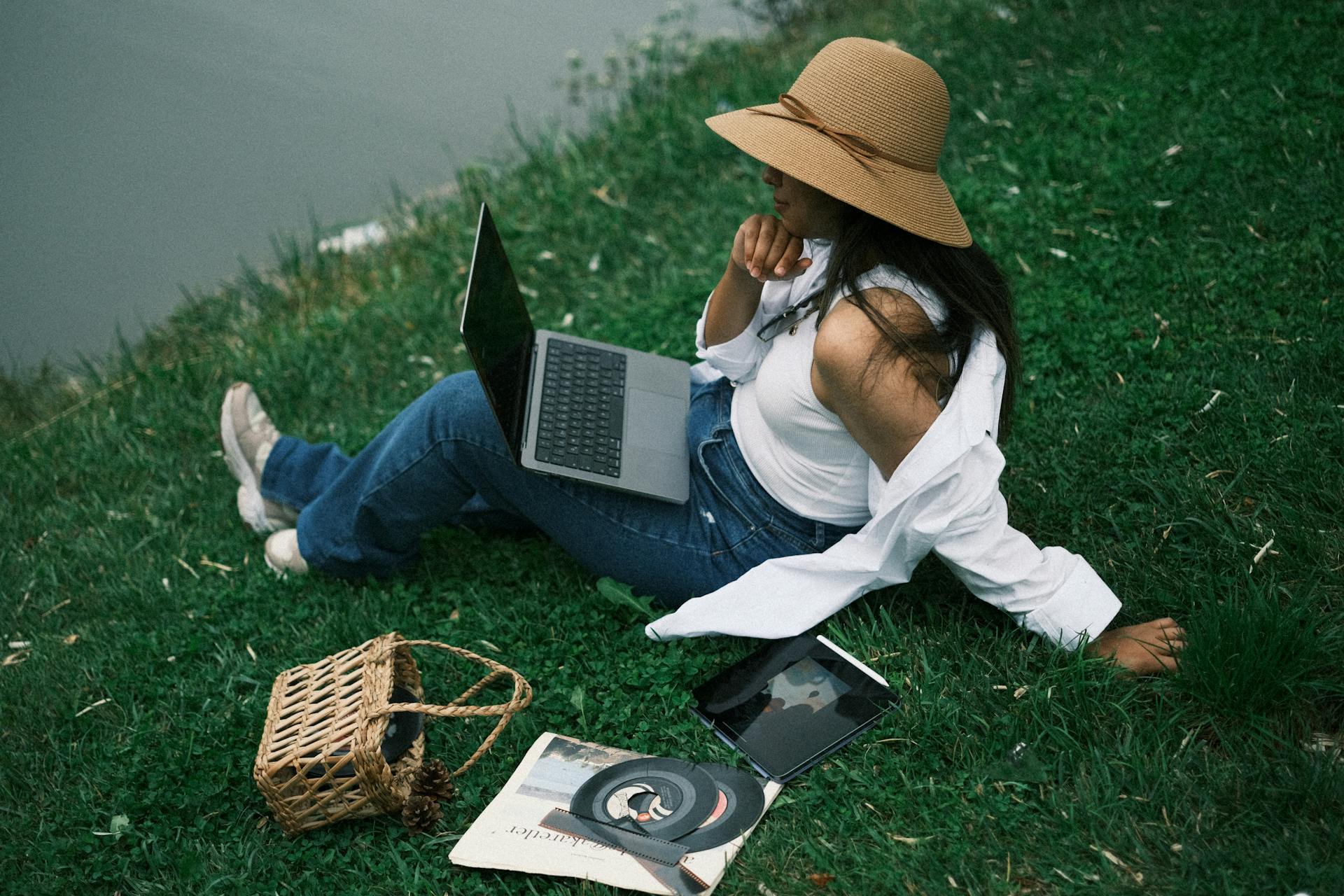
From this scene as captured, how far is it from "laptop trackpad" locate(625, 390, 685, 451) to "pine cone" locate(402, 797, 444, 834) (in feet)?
3.41

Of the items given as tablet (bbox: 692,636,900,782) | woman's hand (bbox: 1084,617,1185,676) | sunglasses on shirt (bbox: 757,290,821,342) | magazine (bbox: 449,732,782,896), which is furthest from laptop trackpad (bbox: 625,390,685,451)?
woman's hand (bbox: 1084,617,1185,676)

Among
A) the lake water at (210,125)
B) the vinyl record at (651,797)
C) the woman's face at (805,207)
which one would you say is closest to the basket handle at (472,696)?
the vinyl record at (651,797)

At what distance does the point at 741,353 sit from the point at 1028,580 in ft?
3.12

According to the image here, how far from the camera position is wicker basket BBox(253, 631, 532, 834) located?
97.8 inches

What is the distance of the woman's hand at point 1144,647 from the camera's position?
99.7 inches

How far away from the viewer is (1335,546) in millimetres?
2703

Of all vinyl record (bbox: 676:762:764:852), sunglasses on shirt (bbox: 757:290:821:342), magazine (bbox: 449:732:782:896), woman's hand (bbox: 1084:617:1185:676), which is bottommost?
magazine (bbox: 449:732:782:896)

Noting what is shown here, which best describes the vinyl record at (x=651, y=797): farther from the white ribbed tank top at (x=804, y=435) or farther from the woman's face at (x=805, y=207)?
the woman's face at (x=805, y=207)

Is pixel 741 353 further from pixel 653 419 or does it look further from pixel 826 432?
pixel 826 432

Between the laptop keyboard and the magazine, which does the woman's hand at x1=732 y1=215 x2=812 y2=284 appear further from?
the magazine

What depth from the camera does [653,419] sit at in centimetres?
308

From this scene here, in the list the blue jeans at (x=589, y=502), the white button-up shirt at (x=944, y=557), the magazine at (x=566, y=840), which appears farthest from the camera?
the blue jeans at (x=589, y=502)

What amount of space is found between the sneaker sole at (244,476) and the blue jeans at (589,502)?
0.63 meters

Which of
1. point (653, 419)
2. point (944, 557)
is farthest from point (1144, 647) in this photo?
point (653, 419)
